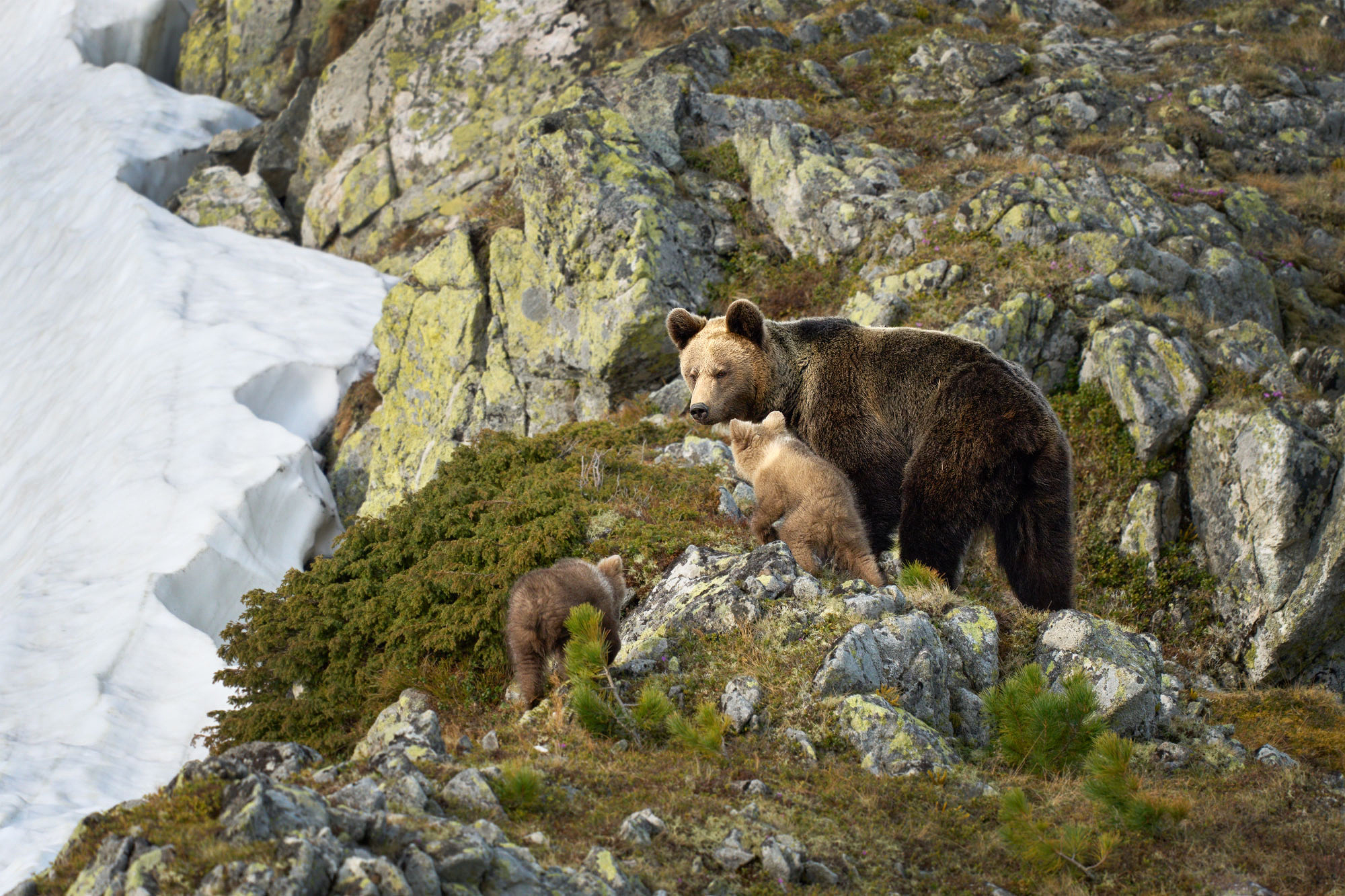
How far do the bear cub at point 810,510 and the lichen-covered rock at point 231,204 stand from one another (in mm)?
24866

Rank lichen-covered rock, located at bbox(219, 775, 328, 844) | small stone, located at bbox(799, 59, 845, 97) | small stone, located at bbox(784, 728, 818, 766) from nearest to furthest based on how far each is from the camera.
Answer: lichen-covered rock, located at bbox(219, 775, 328, 844), small stone, located at bbox(784, 728, 818, 766), small stone, located at bbox(799, 59, 845, 97)

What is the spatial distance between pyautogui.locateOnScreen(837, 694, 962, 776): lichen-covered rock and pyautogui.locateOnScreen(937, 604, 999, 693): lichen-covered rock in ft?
2.76

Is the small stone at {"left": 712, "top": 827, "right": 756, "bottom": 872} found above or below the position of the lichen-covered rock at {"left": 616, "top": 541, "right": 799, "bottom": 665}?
above

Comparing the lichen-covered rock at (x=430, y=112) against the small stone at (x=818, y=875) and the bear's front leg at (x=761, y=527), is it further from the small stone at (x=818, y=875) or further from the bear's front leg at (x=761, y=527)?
the small stone at (x=818, y=875)

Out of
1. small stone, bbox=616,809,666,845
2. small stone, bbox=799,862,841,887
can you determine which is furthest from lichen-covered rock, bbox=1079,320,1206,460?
small stone, bbox=616,809,666,845

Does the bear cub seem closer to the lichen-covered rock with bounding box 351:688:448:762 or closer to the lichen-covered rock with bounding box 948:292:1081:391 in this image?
the lichen-covered rock with bounding box 351:688:448:762

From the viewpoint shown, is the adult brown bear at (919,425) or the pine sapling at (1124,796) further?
the adult brown bear at (919,425)

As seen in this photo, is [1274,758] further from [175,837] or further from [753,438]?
[175,837]

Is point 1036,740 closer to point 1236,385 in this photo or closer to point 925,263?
point 1236,385

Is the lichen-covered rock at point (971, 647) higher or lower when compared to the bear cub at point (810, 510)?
lower

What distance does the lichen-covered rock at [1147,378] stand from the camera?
1180 cm

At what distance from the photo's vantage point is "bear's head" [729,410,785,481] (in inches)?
290

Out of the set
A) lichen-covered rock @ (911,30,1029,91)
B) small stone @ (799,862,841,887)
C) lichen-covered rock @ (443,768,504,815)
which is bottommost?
small stone @ (799,862,841,887)

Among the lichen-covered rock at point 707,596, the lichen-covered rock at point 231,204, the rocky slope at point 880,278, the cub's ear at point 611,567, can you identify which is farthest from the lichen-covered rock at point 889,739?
the lichen-covered rock at point 231,204
